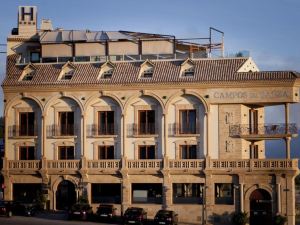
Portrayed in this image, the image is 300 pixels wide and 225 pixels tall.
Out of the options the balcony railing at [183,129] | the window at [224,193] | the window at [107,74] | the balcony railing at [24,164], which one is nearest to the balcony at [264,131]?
the balcony railing at [183,129]

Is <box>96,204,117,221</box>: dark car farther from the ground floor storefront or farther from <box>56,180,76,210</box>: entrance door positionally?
<box>56,180,76,210</box>: entrance door

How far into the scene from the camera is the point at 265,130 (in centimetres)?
7856

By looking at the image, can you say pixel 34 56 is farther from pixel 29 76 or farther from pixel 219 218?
pixel 219 218

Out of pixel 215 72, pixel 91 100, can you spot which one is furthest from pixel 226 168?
pixel 91 100

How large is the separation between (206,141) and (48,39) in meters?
20.9

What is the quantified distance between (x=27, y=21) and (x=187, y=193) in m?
27.0

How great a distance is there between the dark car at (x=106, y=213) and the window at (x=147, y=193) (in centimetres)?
491

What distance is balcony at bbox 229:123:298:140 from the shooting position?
77.3 meters

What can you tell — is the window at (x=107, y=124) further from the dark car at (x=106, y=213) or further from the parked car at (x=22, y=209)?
the parked car at (x=22, y=209)

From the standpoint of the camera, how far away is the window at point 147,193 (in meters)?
79.6

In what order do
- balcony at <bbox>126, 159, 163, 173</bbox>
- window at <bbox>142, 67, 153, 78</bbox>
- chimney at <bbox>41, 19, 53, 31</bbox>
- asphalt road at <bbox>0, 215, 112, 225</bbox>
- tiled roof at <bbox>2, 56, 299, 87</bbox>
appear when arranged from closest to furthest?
asphalt road at <bbox>0, 215, 112, 225</bbox> → tiled roof at <bbox>2, 56, 299, 87</bbox> → balcony at <bbox>126, 159, 163, 173</bbox> → window at <bbox>142, 67, 153, 78</bbox> → chimney at <bbox>41, 19, 53, 31</bbox>

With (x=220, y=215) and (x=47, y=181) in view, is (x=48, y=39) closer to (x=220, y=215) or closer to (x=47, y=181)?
(x=47, y=181)

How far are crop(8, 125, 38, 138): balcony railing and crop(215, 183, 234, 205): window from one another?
19918 mm

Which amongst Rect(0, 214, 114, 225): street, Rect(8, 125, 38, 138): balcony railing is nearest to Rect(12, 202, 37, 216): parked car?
Rect(0, 214, 114, 225): street
